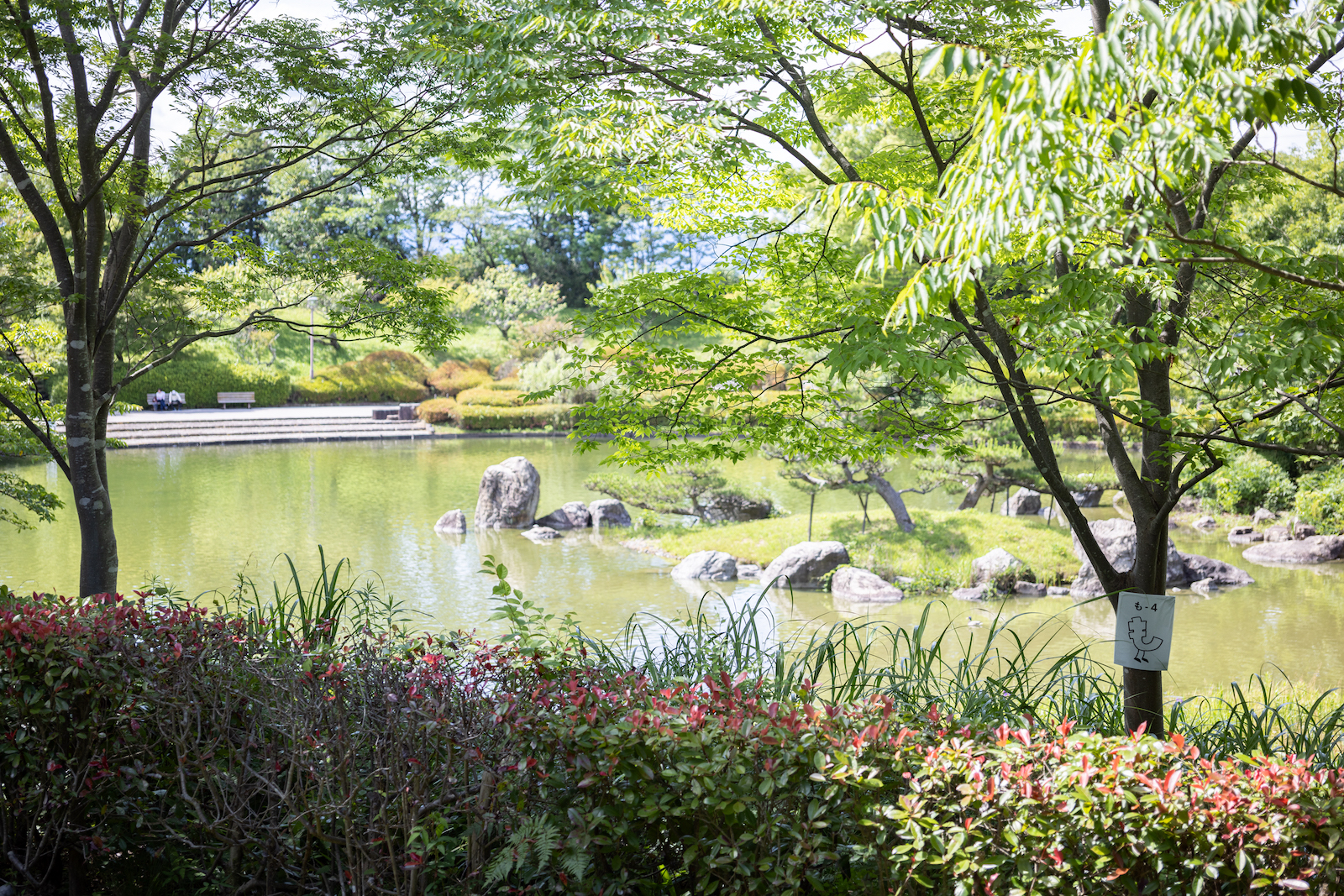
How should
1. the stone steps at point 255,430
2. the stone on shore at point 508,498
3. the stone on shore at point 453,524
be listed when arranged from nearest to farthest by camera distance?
the stone on shore at point 453,524, the stone on shore at point 508,498, the stone steps at point 255,430

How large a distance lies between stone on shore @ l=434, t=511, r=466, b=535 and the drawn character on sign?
9.64 m

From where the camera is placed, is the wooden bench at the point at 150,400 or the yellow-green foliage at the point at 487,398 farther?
the yellow-green foliage at the point at 487,398

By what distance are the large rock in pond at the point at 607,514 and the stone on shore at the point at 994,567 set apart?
16.4 feet

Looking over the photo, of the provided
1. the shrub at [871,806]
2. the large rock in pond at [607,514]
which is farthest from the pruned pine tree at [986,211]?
the large rock in pond at [607,514]

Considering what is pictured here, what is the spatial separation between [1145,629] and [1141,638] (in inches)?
1.5

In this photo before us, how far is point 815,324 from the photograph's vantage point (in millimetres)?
4719

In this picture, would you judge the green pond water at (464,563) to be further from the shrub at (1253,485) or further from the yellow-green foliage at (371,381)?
the yellow-green foliage at (371,381)

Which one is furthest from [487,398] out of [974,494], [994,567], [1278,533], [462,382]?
[1278,533]

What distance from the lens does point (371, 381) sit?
27.8m

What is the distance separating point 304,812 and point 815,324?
3.51 meters

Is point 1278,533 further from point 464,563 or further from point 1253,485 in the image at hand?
point 464,563

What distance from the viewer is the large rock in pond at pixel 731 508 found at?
12148 millimetres

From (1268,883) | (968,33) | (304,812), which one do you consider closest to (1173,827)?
(1268,883)

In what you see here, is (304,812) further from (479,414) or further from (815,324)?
(479,414)
